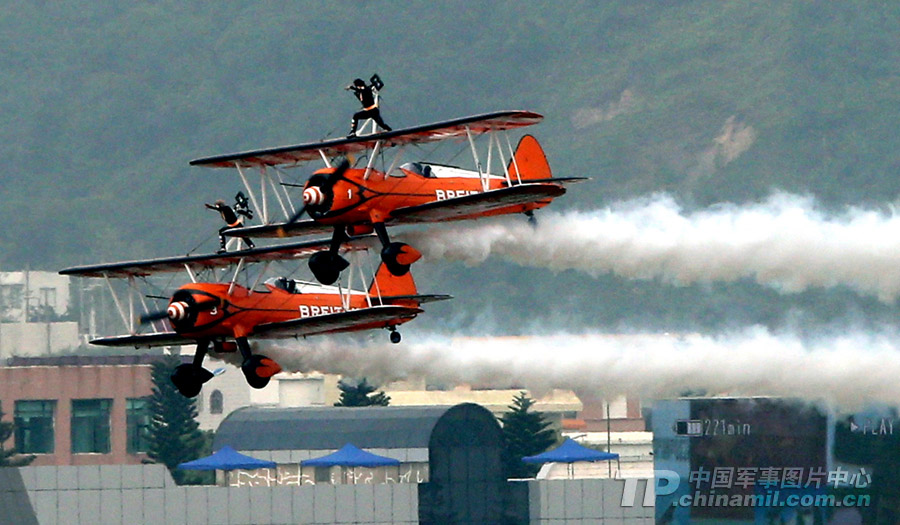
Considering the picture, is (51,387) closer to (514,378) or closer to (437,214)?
(514,378)

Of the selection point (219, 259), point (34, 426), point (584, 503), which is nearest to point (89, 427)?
point (34, 426)

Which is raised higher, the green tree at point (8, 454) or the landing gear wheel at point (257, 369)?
the landing gear wheel at point (257, 369)

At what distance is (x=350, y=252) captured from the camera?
189ft

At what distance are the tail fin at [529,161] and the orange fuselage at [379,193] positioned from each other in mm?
4128

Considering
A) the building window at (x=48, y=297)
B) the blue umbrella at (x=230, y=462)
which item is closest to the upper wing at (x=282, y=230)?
the blue umbrella at (x=230, y=462)

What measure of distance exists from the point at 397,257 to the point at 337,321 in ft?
12.1

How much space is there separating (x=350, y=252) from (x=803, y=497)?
21.8 meters

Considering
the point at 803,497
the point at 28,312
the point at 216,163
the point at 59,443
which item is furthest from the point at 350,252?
the point at 28,312

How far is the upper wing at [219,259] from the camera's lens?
5562 centimetres

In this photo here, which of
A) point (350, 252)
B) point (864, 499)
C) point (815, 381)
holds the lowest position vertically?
point (864, 499)

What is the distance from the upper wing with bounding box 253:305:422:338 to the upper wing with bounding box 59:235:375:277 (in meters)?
2.27

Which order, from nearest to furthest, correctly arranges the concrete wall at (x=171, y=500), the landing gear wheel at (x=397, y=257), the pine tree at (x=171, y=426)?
the landing gear wheel at (x=397, y=257) < the concrete wall at (x=171, y=500) < the pine tree at (x=171, y=426)

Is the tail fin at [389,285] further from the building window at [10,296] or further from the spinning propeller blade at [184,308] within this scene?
the building window at [10,296]

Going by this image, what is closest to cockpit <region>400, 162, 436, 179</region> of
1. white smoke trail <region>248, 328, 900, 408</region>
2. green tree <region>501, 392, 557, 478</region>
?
white smoke trail <region>248, 328, 900, 408</region>
